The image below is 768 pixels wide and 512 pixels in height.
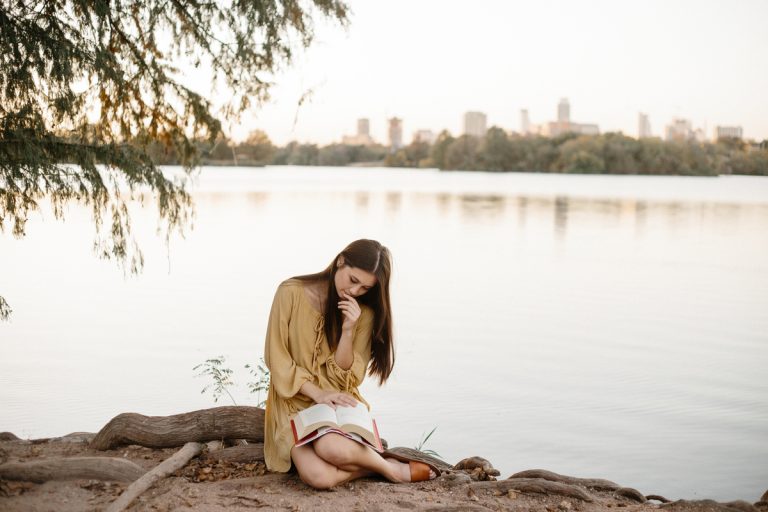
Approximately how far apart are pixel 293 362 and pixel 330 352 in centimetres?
21

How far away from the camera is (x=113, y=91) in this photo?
5586 millimetres

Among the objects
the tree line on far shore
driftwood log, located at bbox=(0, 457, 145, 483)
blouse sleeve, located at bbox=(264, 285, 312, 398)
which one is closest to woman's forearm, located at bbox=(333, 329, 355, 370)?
blouse sleeve, located at bbox=(264, 285, 312, 398)

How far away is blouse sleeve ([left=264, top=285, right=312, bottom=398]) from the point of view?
13.2ft

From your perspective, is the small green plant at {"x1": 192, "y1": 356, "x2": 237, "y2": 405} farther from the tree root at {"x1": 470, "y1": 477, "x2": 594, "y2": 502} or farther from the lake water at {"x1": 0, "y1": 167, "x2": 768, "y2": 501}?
the tree root at {"x1": 470, "y1": 477, "x2": 594, "y2": 502}

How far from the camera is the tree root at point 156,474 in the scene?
3633 mm

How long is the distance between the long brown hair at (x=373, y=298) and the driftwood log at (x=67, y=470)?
3.86ft

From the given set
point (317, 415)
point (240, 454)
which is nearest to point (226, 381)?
point (240, 454)

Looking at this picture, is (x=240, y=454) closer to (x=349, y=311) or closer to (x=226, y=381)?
(x=349, y=311)

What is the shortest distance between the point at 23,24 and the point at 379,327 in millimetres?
2913

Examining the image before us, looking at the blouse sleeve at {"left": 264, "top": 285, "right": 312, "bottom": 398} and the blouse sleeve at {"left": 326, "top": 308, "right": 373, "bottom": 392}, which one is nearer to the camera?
the blouse sleeve at {"left": 264, "top": 285, "right": 312, "bottom": 398}

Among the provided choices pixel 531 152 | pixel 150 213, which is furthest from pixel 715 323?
pixel 531 152

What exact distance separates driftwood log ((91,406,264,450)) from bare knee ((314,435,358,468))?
90 centimetres

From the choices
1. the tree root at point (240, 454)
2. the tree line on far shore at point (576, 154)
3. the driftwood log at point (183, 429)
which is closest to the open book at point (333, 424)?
the tree root at point (240, 454)

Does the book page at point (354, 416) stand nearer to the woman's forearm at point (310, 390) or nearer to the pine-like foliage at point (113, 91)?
the woman's forearm at point (310, 390)
